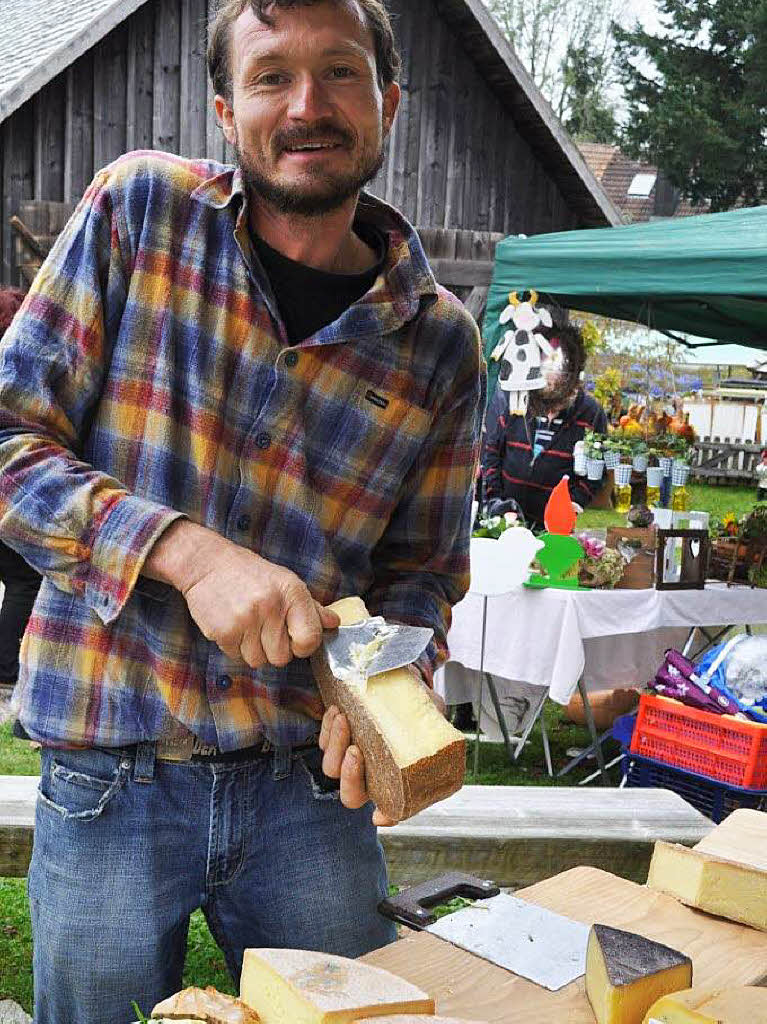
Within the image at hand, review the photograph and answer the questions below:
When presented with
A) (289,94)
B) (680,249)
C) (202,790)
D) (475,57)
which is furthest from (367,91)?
(475,57)

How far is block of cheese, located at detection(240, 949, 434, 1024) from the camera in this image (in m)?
1.25

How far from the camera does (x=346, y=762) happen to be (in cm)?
164

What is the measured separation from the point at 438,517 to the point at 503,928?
749mm

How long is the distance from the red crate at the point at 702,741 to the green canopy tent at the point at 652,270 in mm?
2443

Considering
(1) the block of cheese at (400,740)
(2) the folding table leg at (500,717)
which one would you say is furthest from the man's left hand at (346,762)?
(2) the folding table leg at (500,717)

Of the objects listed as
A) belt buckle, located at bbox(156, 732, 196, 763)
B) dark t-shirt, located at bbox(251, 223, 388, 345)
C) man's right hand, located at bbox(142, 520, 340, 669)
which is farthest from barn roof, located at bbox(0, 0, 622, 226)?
man's right hand, located at bbox(142, 520, 340, 669)

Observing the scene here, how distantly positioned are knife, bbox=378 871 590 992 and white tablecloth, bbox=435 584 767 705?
12.2 ft

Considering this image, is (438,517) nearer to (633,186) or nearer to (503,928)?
(503,928)

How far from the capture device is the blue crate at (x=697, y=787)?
4.70 meters

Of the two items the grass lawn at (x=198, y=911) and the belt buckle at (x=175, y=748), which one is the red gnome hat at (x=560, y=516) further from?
the belt buckle at (x=175, y=748)

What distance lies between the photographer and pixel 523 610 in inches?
222

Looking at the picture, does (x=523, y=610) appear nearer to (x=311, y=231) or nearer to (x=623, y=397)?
(x=311, y=231)

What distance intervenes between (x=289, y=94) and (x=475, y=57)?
34.9ft

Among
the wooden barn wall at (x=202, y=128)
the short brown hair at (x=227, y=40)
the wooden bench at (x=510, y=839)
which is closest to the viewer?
the short brown hair at (x=227, y=40)
